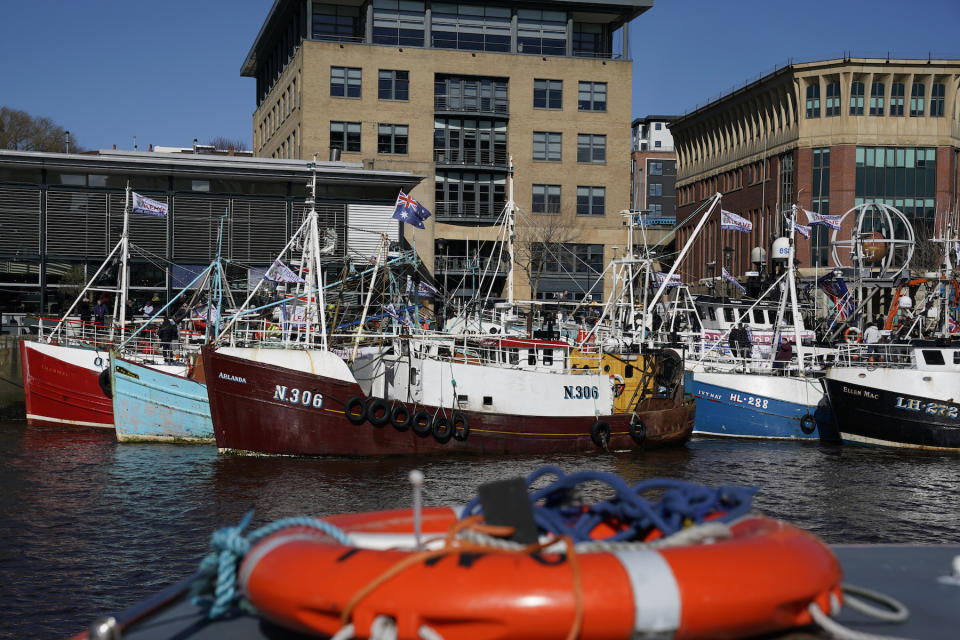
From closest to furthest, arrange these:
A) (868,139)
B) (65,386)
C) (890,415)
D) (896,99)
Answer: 1. (890,415)
2. (65,386)
3. (868,139)
4. (896,99)

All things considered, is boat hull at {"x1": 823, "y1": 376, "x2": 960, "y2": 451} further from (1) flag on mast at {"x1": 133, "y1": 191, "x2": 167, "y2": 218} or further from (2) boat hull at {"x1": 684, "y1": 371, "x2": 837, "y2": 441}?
(1) flag on mast at {"x1": 133, "y1": 191, "x2": 167, "y2": 218}

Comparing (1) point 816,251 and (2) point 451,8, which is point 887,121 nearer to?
(1) point 816,251

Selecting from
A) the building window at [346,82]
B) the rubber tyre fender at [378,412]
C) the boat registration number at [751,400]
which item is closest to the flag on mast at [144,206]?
the rubber tyre fender at [378,412]

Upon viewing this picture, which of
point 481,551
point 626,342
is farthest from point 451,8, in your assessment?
point 481,551

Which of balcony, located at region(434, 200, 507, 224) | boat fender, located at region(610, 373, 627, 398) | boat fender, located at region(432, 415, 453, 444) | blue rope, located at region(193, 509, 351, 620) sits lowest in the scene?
boat fender, located at region(432, 415, 453, 444)

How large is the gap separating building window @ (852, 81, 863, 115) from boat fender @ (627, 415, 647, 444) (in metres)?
53.1

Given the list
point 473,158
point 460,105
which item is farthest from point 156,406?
point 473,158

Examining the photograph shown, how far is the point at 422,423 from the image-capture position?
89.2 ft

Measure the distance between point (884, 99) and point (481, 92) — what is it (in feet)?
101

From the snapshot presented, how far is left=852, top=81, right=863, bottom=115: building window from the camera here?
7475 centimetres

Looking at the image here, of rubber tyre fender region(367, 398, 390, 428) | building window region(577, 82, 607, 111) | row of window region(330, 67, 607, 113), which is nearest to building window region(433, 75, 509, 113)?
row of window region(330, 67, 607, 113)

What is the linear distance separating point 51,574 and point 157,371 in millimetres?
15232

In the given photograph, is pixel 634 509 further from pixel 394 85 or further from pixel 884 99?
pixel 884 99

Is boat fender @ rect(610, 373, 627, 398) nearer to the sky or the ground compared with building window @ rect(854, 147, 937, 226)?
nearer to the ground
